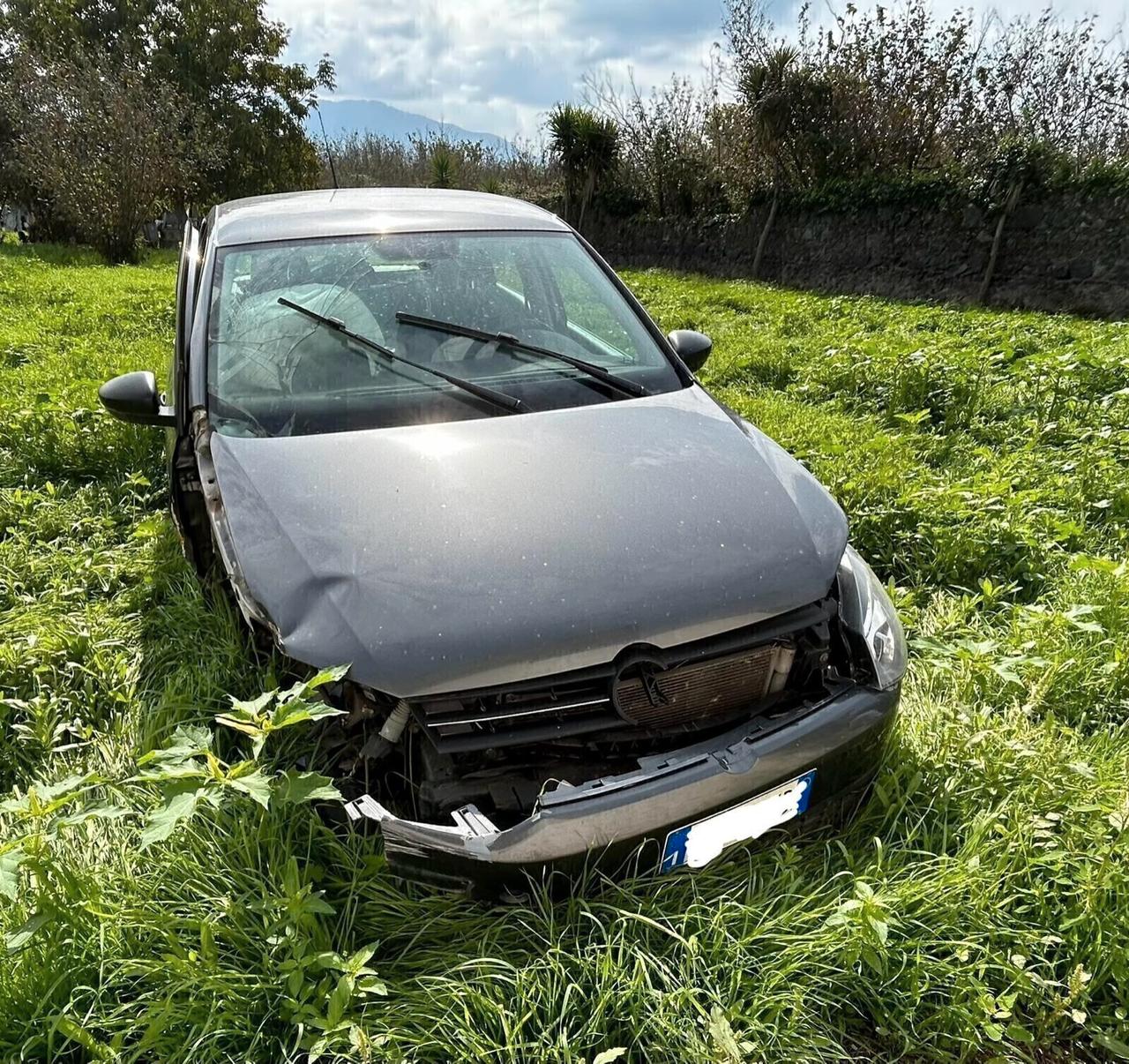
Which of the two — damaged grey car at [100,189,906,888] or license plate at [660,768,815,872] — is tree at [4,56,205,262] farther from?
license plate at [660,768,815,872]

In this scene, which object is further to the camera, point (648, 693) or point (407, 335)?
point (407, 335)

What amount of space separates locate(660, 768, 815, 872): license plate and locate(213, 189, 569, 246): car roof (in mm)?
2246

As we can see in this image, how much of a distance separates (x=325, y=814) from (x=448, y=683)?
20.3 inches

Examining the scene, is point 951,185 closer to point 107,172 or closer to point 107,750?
point 107,750

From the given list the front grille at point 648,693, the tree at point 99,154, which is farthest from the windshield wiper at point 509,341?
the tree at point 99,154

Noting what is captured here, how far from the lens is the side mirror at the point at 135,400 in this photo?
8.09 feet

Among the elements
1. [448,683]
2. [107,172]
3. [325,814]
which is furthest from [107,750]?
[107,172]

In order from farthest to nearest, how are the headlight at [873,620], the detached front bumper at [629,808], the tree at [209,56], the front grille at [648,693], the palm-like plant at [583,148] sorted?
the tree at [209,56] < the palm-like plant at [583,148] < the headlight at [873,620] < the front grille at [648,693] < the detached front bumper at [629,808]

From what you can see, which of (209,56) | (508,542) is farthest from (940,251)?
(209,56)

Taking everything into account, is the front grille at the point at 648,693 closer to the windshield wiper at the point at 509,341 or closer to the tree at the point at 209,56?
the windshield wiper at the point at 509,341

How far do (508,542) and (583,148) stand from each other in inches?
764

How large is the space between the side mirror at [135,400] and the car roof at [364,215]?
59 centimetres

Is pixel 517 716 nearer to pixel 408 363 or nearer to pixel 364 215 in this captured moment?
pixel 408 363

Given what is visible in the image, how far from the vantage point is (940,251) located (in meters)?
12.7
